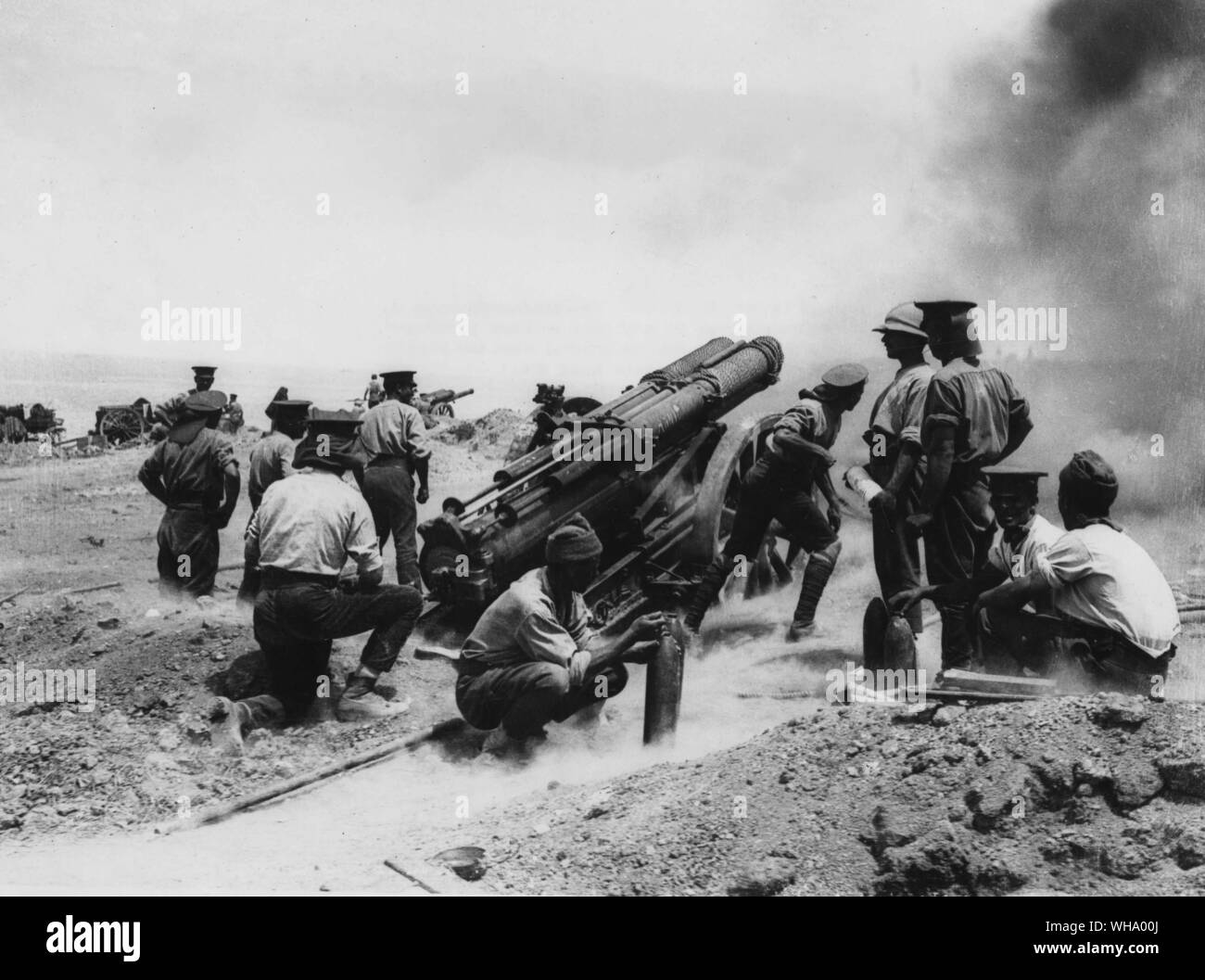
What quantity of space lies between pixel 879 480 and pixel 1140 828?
105 inches

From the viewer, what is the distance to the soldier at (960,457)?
7.77 m

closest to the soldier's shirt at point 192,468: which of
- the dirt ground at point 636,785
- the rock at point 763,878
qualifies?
the dirt ground at point 636,785

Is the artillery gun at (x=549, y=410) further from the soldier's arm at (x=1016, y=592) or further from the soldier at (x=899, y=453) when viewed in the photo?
the soldier's arm at (x=1016, y=592)

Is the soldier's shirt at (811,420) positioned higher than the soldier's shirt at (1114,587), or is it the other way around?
the soldier's shirt at (811,420)

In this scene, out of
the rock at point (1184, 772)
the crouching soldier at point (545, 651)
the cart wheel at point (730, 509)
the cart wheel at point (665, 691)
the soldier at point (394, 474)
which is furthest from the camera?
the soldier at point (394, 474)

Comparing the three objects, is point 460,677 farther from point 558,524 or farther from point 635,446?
point 635,446

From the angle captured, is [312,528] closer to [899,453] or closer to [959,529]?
[899,453]

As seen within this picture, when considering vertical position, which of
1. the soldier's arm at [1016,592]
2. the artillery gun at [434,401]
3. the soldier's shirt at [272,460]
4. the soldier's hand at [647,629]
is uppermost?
the artillery gun at [434,401]

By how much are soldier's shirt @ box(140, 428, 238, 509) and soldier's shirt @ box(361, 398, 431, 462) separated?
2.83 ft

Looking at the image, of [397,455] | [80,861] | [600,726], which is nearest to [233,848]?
[80,861]

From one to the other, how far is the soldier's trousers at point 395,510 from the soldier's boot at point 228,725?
194 cm

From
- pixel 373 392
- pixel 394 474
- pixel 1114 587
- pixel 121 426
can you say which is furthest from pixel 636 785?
pixel 121 426

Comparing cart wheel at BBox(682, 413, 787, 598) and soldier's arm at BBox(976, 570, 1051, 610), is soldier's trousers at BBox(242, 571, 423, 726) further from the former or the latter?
soldier's arm at BBox(976, 570, 1051, 610)

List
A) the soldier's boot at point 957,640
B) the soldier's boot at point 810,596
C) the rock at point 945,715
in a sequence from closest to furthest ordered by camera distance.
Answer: the rock at point 945,715 < the soldier's boot at point 957,640 < the soldier's boot at point 810,596
